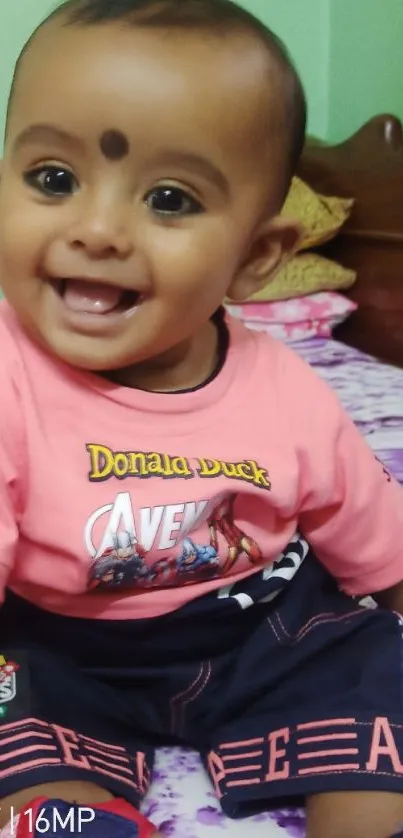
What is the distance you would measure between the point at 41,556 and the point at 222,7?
0.40m

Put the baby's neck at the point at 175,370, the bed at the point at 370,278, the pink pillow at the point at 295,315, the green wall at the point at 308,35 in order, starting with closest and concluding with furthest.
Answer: the baby's neck at the point at 175,370
the bed at the point at 370,278
the pink pillow at the point at 295,315
the green wall at the point at 308,35

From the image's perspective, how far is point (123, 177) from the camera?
1.81 ft

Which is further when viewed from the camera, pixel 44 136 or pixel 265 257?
pixel 265 257

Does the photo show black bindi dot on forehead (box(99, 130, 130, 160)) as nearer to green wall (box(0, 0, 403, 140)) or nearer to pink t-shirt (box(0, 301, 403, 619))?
pink t-shirt (box(0, 301, 403, 619))

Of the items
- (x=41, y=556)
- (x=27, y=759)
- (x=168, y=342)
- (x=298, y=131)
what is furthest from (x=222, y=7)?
(x=27, y=759)

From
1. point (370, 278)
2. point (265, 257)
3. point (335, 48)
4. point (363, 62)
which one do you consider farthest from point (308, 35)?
point (265, 257)

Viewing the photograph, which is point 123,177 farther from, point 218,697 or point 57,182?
point 218,697

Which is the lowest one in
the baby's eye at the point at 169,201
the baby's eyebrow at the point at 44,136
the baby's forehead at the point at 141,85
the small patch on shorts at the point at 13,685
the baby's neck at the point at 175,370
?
the small patch on shorts at the point at 13,685

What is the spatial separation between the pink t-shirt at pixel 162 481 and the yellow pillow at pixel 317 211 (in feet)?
3.32

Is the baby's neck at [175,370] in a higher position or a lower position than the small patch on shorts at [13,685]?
higher

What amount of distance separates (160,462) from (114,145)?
223mm

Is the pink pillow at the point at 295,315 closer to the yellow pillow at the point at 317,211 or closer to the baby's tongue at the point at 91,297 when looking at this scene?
the yellow pillow at the point at 317,211

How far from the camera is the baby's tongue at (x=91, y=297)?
0.57m

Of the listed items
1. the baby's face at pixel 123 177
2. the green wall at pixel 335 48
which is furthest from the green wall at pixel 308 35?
the baby's face at pixel 123 177
